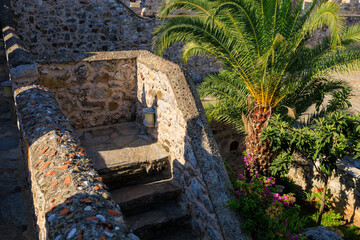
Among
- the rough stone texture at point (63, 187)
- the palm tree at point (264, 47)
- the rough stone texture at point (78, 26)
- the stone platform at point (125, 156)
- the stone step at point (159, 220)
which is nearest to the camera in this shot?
the rough stone texture at point (63, 187)

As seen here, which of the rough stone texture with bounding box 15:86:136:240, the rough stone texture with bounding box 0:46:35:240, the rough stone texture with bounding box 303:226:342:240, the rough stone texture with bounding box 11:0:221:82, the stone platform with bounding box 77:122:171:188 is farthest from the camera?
the rough stone texture with bounding box 11:0:221:82

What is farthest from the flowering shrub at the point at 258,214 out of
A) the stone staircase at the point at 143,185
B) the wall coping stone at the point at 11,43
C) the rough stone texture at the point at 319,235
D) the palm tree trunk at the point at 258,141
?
the wall coping stone at the point at 11,43

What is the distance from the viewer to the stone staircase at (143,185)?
12.7ft

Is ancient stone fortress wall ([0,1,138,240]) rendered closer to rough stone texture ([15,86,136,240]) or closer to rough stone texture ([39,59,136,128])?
rough stone texture ([15,86,136,240])

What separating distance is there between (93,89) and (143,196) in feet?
6.76

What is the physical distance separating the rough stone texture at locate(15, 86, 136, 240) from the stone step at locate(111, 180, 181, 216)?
1.19 meters

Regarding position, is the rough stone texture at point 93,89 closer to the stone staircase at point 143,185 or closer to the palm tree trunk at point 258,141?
the stone staircase at point 143,185

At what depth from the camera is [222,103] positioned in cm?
671

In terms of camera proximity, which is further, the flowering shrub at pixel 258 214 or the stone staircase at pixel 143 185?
the stone staircase at pixel 143 185

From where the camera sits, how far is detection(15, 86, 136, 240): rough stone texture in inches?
75.9

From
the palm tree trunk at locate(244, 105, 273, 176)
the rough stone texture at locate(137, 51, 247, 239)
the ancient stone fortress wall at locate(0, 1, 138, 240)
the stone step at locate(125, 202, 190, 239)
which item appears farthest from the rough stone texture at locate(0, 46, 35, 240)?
the palm tree trunk at locate(244, 105, 273, 176)

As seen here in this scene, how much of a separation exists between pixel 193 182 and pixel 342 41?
12.2 feet

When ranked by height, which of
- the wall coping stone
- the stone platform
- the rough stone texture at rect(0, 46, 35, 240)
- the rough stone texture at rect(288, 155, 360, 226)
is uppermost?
the wall coping stone

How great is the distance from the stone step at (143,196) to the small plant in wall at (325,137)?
7.34 ft
